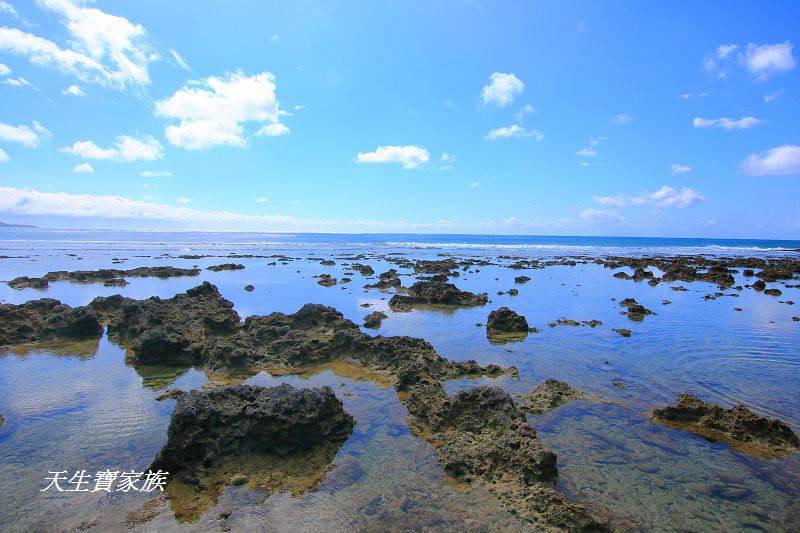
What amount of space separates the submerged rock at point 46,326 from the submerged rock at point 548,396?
13.2 m

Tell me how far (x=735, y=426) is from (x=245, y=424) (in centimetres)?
794

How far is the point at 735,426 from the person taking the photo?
695 cm

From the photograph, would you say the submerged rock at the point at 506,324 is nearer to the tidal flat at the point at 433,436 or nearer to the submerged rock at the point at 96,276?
the tidal flat at the point at 433,436

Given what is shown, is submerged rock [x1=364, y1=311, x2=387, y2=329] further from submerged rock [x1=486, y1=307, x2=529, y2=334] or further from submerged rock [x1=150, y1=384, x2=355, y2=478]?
submerged rock [x1=150, y1=384, x2=355, y2=478]

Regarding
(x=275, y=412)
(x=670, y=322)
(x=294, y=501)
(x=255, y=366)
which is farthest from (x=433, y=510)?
(x=670, y=322)

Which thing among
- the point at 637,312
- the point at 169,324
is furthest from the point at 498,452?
the point at 637,312

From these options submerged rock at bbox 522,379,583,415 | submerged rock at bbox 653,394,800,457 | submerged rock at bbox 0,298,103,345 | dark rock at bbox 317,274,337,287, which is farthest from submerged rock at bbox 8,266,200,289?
submerged rock at bbox 653,394,800,457

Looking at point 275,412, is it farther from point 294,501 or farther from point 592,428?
point 592,428

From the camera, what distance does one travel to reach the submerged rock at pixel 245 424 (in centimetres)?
592

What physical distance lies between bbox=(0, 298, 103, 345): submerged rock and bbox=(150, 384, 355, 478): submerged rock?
361 inches

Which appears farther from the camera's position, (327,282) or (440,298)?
(327,282)

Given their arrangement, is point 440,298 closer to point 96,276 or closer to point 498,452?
point 498,452

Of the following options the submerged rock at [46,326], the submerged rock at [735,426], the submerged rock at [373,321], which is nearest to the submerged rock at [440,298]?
the submerged rock at [373,321]

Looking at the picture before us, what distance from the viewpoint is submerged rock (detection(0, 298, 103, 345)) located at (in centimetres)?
1267
